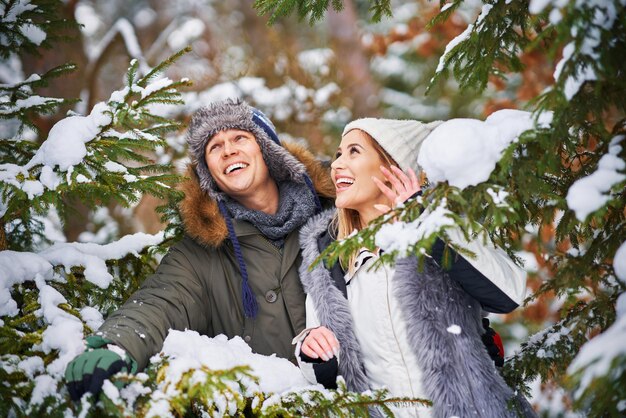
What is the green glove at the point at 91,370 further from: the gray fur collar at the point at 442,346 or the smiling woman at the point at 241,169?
the smiling woman at the point at 241,169

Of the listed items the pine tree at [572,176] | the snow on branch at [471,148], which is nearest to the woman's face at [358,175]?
the pine tree at [572,176]

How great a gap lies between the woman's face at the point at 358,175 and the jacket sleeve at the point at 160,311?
1.00 meters

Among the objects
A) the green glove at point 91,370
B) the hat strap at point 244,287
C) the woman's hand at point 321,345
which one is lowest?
the green glove at point 91,370

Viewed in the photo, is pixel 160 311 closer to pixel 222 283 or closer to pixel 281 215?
A: pixel 222 283

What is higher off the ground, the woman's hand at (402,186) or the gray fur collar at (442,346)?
the woman's hand at (402,186)

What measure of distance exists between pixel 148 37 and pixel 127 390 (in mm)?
13025

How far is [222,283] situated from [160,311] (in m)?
0.52

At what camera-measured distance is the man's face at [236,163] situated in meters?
3.47

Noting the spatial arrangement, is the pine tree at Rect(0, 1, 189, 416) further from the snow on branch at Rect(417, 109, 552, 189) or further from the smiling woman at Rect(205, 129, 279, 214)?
the snow on branch at Rect(417, 109, 552, 189)

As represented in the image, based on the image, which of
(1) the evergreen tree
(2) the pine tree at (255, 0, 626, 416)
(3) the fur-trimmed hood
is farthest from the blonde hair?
(1) the evergreen tree

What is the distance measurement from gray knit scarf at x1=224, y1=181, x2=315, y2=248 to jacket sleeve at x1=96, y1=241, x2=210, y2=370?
43 cm

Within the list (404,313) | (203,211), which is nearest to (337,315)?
(404,313)

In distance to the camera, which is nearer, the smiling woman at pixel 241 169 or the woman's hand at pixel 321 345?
the woman's hand at pixel 321 345

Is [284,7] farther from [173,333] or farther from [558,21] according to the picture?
[173,333]
